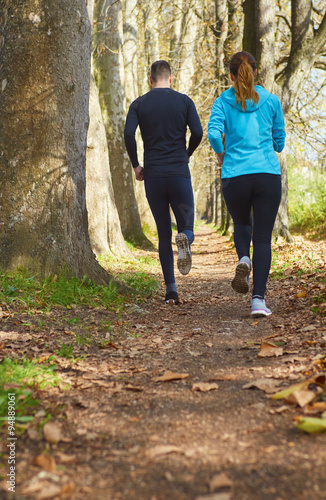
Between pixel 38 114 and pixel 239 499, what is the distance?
4053mm

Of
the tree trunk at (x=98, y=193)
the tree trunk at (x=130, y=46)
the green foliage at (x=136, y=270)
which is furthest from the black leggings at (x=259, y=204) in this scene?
the tree trunk at (x=130, y=46)

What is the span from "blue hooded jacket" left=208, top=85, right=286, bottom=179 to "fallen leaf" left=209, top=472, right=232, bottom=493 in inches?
117

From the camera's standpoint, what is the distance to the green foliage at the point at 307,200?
1356cm

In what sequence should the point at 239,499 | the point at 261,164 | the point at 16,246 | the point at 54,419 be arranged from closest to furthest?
the point at 239,499 < the point at 54,419 < the point at 261,164 < the point at 16,246

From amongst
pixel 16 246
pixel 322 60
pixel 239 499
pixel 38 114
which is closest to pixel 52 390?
pixel 239 499

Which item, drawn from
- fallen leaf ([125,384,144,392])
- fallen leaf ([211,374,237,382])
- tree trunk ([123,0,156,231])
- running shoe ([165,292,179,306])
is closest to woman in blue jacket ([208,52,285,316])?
running shoe ([165,292,179,306])

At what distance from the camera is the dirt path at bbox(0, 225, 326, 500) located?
1556 mm

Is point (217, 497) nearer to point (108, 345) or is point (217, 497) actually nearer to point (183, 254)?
point (108, 345)

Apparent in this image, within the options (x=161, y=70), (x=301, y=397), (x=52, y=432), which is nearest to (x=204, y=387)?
(x=301, y=397)

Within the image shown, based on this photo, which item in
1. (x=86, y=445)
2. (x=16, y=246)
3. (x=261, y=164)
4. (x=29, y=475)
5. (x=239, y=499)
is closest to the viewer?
(x=239, y=499)

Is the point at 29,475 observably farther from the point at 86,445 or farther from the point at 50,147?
the point at 50,147

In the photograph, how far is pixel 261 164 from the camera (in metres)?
4.08

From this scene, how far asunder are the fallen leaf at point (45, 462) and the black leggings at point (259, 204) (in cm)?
285

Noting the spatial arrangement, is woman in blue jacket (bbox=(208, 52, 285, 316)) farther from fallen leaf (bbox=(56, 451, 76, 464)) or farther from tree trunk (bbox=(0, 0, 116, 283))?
fallen leaf (bbox=(56, 451, 76, 464))
